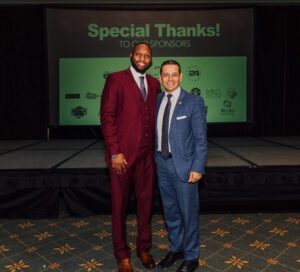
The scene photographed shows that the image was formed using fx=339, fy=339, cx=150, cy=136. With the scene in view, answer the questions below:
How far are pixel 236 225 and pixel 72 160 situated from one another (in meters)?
1.95

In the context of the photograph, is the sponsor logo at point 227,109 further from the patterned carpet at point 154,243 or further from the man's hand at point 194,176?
the man's hand at point 194,176

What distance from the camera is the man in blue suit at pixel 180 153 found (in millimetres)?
2084

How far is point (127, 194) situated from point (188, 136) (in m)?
0.55

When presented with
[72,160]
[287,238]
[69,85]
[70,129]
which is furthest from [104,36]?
[287,238]

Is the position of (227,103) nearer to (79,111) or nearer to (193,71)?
(193,71)

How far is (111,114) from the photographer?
2.08 m

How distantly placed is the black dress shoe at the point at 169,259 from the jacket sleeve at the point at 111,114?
0.82 meters

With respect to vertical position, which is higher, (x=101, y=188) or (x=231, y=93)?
(x=231, y=93)

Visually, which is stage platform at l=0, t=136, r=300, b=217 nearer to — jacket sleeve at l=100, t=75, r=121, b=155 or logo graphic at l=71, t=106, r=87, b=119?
jacket sleeve at l=100, t=75, r=121, b=155

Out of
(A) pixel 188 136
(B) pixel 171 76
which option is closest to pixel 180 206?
(A) pixel 188 136

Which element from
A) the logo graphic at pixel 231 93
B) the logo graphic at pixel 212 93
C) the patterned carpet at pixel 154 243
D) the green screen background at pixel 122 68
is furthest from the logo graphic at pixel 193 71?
the patterned carpet at pixel 154 243

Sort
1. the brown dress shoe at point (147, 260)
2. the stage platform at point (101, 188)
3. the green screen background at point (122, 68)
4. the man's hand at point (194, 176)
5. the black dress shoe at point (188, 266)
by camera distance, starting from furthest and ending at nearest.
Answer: the green screen background at point (122, 68) → the stage platform at point (101, 188) → the brown dress shoe at point (147, 260) → the black dress shoe at point (188, 266) → the man's hand at point (194, 176)

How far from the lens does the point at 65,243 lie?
8.99ft

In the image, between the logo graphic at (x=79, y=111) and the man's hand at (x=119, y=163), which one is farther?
the logo graphic at (x=79, y=111)
